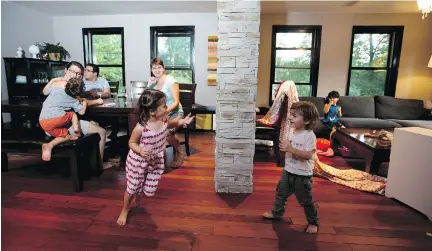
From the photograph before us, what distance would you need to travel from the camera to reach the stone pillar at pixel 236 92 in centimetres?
224

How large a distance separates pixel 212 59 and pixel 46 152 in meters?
3.68

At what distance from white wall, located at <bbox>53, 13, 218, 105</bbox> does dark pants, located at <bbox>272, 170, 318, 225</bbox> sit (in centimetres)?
373

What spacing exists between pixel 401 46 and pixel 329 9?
1.60 metres

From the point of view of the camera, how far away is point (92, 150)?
2852 mm

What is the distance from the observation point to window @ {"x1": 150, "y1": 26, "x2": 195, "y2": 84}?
544cm

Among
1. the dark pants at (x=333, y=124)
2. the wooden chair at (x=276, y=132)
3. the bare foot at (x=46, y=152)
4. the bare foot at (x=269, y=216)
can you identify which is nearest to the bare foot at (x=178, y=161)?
the wooden chair at (x=276, y=132)

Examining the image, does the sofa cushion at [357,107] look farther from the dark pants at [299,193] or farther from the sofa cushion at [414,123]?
the dark pants at [299,193]

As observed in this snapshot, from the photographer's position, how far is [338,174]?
291 centimetres

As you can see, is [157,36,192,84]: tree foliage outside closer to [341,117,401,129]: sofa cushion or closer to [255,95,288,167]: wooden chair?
[255,95,288,167]: wooden chair

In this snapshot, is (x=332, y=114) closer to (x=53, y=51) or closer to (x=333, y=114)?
→ (x=333, y=114)

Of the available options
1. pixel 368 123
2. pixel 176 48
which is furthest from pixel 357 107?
pixel 176 48

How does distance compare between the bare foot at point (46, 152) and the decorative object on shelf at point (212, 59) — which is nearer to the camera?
the bare foot at point (46, 152)

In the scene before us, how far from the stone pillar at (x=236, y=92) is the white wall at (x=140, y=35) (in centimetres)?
318

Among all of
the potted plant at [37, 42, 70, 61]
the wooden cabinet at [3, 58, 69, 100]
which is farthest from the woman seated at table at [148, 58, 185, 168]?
the potted plant at [37, 42, 70, 61]
